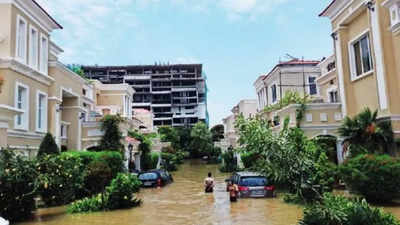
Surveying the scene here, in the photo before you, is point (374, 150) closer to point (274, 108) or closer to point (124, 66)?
point (274, 108)

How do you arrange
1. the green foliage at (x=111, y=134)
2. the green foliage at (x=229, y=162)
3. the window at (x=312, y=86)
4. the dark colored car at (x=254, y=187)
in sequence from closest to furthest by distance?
the dark colored car at (x=254, y=187) < the green foliage at (x=111, y=134) < the window at (x=312, y=86) < the green foliage at (x=229, y=162)

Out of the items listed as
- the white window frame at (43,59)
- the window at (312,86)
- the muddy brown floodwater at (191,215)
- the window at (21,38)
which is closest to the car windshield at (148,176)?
the muddy brown floodwater at (191,215)

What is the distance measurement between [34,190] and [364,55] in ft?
57.4

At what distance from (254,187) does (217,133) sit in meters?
62.6

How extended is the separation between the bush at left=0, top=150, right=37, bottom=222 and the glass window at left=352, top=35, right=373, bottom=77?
55.5ft

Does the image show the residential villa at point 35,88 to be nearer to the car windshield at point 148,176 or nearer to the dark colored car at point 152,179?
the car windshield at point 148,176

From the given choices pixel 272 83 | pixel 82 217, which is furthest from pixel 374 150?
pixel 272 83

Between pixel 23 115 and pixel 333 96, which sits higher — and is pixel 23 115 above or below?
below

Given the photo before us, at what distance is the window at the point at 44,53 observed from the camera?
23766 mm

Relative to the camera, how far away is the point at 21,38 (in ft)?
70.8

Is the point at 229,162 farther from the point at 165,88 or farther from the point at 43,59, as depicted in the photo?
the point at 165,88

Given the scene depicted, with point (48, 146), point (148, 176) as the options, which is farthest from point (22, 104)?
point (148, 176)

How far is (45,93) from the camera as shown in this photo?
24109mm

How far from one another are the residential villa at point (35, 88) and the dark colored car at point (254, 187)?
10882 millimetres
